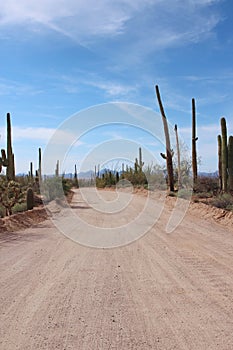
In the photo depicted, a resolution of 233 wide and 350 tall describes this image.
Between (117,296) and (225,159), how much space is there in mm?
19961

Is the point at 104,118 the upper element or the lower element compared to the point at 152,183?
upper

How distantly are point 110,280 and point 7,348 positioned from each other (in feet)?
10.4

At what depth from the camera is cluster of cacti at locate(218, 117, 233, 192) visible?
24.7 meters

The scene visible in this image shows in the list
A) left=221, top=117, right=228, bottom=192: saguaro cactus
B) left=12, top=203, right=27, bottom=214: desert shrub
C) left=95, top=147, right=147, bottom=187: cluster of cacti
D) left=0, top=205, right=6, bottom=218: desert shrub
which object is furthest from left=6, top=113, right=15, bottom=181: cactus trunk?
left=95, top=147, right=147, bottom=187: cluster of cacti

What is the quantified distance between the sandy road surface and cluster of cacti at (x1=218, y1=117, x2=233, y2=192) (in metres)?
14.1

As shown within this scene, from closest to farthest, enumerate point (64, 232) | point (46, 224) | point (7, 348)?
point (7, 348) → point (64, 232) → point (46, 224)

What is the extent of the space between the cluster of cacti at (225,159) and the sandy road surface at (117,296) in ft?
46.4

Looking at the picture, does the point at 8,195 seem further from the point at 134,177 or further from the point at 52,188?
the point at 134,177

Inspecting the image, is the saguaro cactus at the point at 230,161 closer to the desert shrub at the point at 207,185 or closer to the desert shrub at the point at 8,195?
the desert shrub at the point at 207,185

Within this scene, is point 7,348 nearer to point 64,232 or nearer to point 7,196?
point 64,232

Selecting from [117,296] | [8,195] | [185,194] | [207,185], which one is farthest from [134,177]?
[117,296]

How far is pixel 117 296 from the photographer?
644cm

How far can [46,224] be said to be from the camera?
17.1 metres

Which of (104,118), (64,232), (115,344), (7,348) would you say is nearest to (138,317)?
(115,344)
